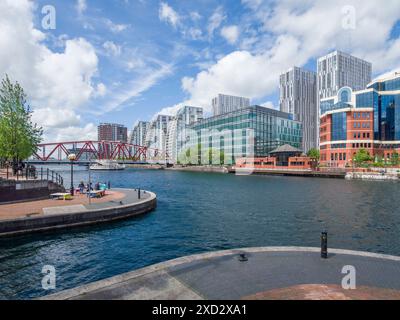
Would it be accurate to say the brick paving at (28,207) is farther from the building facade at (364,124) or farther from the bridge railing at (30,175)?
the building facade at (364,124)

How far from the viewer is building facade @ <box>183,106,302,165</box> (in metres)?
127

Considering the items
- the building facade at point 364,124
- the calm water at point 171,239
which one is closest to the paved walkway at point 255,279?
the calm water at point 171,239

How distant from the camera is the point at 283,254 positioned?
1098cm

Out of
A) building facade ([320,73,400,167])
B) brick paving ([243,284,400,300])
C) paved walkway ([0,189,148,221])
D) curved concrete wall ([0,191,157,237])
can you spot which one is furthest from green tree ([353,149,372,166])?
brick paving ([243,284,400,300])

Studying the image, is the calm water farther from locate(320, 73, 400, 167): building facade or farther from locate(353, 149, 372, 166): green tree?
locate(320, 73, 400, 167): building facade

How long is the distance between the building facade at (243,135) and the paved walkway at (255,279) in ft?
386

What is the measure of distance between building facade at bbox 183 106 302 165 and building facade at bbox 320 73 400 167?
81.9 feet

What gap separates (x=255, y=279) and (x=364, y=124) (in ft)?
387

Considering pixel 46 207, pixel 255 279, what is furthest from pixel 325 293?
pixel 46 207

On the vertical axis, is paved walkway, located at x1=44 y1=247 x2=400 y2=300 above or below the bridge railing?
below

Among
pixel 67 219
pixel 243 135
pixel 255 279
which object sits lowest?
pixel 67 219

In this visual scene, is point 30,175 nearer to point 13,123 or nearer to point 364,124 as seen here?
point 13,123

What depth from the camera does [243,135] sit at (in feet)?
420
